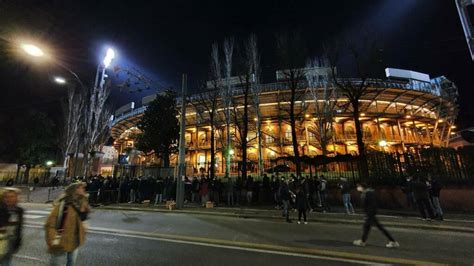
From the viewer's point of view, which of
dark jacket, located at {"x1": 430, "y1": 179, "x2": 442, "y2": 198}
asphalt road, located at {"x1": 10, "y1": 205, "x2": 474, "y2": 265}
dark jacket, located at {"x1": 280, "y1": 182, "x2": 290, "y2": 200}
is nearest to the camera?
asphalt road, located at {"x1": 10, "y1": 205, "x2": 474, "y2": 265}

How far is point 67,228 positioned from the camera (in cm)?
337

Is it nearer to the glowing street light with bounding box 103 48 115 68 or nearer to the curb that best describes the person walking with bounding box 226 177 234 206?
the curb

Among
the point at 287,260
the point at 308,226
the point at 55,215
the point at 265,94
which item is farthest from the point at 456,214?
the point at 265,94

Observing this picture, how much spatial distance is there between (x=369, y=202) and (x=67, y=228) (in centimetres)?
692

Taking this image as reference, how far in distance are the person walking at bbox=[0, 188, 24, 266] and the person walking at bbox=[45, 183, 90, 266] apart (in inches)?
25.7

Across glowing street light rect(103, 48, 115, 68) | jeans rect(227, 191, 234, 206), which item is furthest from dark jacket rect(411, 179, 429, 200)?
glowing street light rect(103, 48, 115, 68)

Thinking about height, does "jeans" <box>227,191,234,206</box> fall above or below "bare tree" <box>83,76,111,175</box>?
below

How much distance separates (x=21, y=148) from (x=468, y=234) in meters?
42.3

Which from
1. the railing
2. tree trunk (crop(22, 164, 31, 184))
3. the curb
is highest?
the railing

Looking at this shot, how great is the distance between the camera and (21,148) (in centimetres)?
2939

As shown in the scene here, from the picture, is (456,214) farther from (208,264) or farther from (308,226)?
(208,264)

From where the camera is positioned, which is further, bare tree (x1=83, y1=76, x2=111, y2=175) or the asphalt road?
bare tree (x1=83, y1=76, x2=111, y2=175)

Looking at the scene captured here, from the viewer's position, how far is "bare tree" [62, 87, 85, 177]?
90.7ft

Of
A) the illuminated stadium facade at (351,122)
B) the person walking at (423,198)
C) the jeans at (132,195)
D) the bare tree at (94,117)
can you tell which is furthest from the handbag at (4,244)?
the illuminated stadium facade at (351,122)
